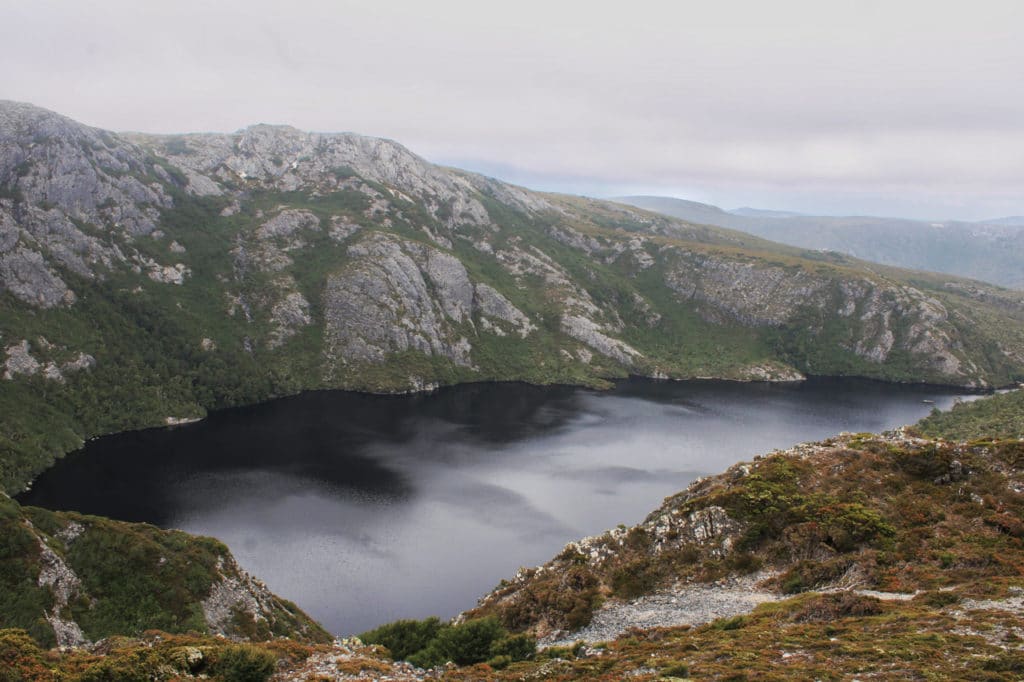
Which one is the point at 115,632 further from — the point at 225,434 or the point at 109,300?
the point at 109,300

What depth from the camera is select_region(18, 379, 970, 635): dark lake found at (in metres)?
77.8

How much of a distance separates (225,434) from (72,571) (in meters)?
89.1

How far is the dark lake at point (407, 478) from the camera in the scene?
7775 centimetres

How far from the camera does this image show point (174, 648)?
27547 mm

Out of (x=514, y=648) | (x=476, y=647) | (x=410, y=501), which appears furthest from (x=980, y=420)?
(x=476, y=647)

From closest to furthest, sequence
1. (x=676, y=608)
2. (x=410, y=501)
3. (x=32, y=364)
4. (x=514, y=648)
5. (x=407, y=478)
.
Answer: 1. (x=514, y=648)
2. (x=676, y=608)
3. (x=410, y=501)
4. (x=407, y=478)
5. (x=32, y=364)

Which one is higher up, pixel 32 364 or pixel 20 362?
pixel 20 362

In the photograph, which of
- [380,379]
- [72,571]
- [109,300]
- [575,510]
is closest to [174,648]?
[72,571]

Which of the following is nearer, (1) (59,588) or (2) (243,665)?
(2) (243,665)

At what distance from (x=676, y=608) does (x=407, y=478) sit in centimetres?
8179

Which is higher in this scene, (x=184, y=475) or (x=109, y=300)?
(x=109, y=300)

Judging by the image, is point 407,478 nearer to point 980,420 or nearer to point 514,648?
point 514,648

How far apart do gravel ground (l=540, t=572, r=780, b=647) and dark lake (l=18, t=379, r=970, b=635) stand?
127 ft

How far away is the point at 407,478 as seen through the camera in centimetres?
11031
